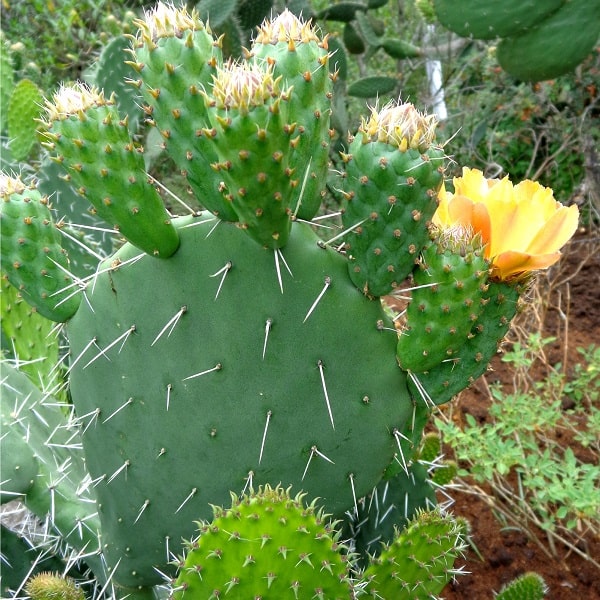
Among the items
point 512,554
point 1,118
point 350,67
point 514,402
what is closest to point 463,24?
point 514,402

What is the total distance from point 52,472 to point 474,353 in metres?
0.85

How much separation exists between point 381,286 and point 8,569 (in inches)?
37.3

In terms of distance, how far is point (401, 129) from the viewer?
0.72 m

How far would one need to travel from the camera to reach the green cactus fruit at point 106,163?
30.4 inches

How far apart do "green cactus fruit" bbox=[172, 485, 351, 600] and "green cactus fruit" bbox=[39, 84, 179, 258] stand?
36cm

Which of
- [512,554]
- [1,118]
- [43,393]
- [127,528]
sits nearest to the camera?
[127,528]

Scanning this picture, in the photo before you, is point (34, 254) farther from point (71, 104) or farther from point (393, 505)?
point (393, 505)

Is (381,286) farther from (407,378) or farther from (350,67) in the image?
(350,67)

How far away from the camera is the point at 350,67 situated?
5.07 metres

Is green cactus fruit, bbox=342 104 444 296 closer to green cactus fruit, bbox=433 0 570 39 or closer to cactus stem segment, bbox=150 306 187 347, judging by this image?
cactus stem segment, bbox=150 306 187 347

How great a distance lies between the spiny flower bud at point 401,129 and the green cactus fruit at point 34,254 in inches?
19.4

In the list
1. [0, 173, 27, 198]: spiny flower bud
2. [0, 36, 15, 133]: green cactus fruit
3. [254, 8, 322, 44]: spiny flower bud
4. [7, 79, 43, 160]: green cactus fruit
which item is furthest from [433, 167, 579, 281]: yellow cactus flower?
[0, 36, 15, 133]: green cactus fruit

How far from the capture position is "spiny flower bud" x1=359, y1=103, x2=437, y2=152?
718mm

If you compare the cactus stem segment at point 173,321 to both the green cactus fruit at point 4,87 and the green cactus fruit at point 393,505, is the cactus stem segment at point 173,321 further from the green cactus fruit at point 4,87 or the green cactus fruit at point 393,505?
the green cactus fruit at point 4,87
